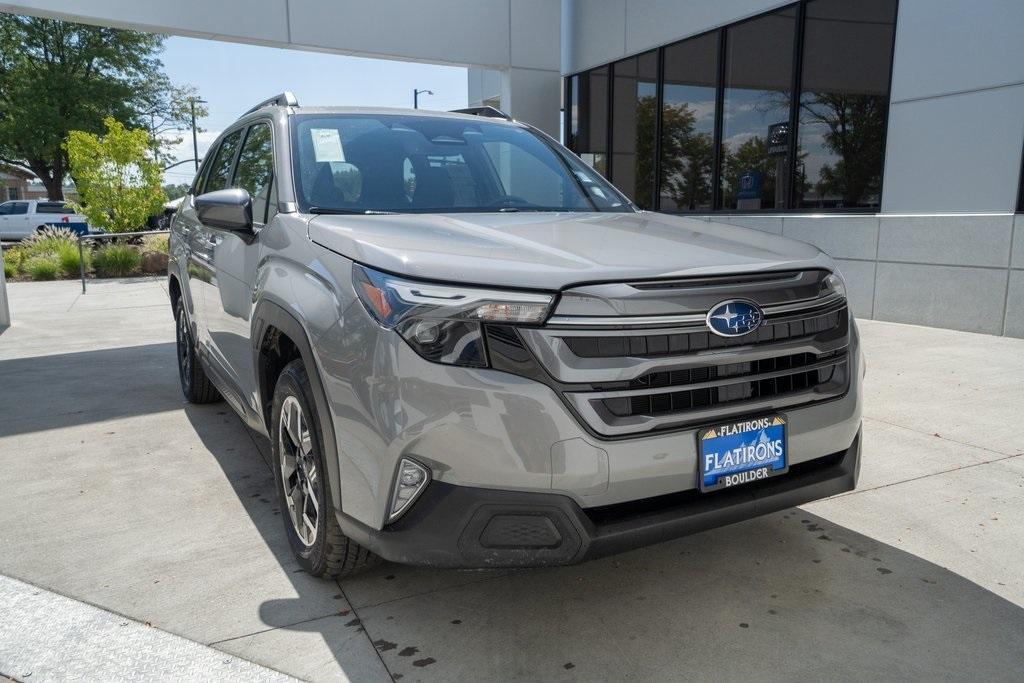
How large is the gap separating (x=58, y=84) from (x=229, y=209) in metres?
34.2

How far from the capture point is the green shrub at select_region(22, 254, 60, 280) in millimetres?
15039

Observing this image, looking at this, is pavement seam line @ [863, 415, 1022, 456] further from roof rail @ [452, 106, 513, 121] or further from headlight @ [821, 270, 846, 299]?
roof rail @ [452, 106, 513, 121]

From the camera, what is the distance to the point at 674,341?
2221 mm

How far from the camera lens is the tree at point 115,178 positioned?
1745cm

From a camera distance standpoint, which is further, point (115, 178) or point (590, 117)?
point (115, 178)

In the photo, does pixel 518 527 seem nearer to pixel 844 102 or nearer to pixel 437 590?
pixel 437 590

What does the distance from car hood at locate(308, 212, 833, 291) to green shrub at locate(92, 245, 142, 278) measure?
14.4 metres

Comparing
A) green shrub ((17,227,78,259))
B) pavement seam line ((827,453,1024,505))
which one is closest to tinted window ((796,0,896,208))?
pavement seam line ((827,453,1024,505))

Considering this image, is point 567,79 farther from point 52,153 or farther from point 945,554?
point 52,153

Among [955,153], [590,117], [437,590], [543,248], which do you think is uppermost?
[590,117]

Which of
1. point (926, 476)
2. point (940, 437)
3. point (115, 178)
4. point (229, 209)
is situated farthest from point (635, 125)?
point (115, 178)

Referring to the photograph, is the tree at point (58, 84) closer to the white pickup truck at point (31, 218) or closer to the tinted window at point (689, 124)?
the white pickup truck at point (31, 218)

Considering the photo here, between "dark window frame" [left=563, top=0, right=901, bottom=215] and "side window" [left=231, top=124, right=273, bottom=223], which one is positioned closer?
"side window" [left=231, top=124, right=273, bottom=223]

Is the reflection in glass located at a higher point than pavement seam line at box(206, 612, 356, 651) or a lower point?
higher
